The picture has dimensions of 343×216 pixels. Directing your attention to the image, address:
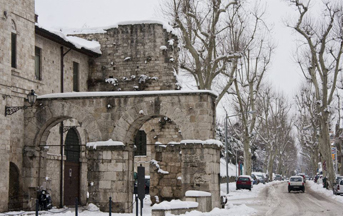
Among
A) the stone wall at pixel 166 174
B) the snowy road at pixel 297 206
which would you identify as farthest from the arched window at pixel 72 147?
the snowy road at pixel 297 206

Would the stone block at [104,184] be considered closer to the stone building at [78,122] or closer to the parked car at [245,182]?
the stone building at [78,122]

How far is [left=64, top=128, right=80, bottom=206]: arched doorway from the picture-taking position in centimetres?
2857

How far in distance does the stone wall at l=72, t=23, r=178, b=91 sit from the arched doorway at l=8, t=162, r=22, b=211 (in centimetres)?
885

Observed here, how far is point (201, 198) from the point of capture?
21.4 metres

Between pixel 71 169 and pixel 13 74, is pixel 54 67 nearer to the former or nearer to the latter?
pixel 13 74

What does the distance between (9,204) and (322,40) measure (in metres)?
25.8

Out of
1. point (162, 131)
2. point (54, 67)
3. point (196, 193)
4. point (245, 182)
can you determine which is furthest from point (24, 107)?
point (245, 182)

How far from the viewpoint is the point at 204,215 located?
776 inches

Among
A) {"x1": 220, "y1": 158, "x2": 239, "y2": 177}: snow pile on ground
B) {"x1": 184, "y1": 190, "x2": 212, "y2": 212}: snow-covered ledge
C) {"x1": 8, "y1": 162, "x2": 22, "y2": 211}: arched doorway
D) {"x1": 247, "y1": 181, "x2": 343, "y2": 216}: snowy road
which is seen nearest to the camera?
{"x1": 184, "y1": 190, "x2": 212, "y2": 212}: snow-covered ledge

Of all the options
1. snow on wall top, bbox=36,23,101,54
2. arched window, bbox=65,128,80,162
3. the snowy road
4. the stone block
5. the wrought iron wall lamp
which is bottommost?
the snowy road

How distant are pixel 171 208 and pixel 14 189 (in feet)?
29.5

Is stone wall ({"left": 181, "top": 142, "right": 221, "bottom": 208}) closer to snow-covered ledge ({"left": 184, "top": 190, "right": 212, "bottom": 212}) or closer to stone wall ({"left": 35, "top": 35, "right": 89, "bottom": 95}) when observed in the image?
snow-covered ledge ({"left": 184, "top": 190, "right": 212, "bottom": 212})

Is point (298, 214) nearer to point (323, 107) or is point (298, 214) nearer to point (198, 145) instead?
point (198, 145)

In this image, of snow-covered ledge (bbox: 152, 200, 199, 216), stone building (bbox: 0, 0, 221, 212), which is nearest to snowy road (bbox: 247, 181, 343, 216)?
stone building (bbox: 0, 0, 221, 212)
